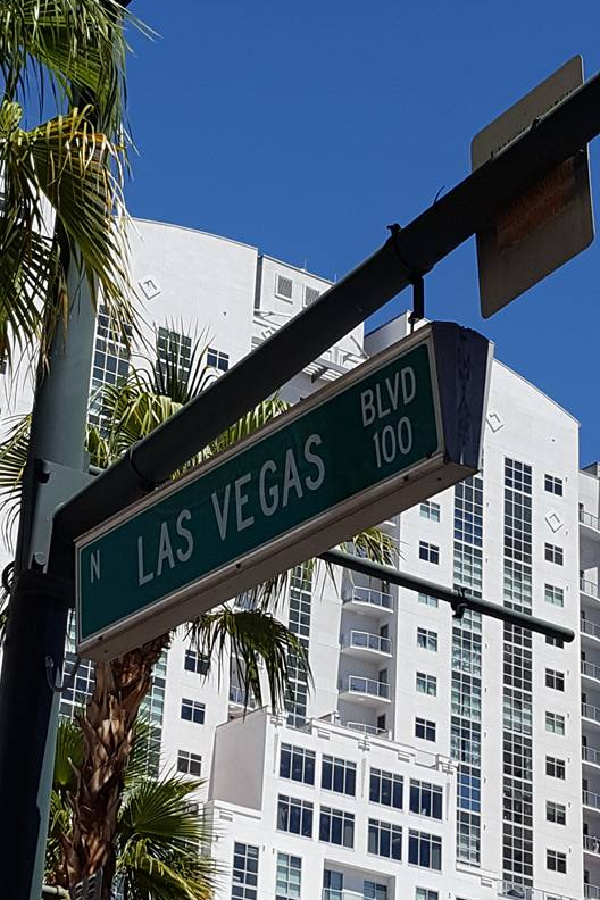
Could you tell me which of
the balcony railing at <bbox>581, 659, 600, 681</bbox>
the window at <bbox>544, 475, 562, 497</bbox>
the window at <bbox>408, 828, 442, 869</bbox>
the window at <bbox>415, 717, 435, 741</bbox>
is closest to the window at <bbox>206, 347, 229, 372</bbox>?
the window at <bbox>415, 717, 435, 741</bbox>

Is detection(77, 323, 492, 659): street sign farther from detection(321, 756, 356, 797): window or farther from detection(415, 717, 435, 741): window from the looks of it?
detection(415, 717, 435, 741): window

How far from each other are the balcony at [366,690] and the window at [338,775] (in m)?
8.32

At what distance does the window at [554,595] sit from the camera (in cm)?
8925

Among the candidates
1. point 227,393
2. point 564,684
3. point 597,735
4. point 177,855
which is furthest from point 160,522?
point 597,735

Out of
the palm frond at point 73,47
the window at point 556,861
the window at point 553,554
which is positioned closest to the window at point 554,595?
the window at point 553,554

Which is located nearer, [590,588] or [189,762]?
[189,762]

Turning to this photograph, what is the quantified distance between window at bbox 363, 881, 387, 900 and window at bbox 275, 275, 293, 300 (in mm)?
28651

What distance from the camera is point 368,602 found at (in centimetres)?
8225

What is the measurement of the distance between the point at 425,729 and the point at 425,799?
7422 mm

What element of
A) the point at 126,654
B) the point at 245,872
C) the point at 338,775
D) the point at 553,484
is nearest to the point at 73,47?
the point at 126,654

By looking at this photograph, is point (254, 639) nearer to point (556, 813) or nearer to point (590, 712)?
point (556, 813)

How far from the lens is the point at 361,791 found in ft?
234

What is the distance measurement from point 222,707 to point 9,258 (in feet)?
218

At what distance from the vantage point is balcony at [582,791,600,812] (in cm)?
8919
